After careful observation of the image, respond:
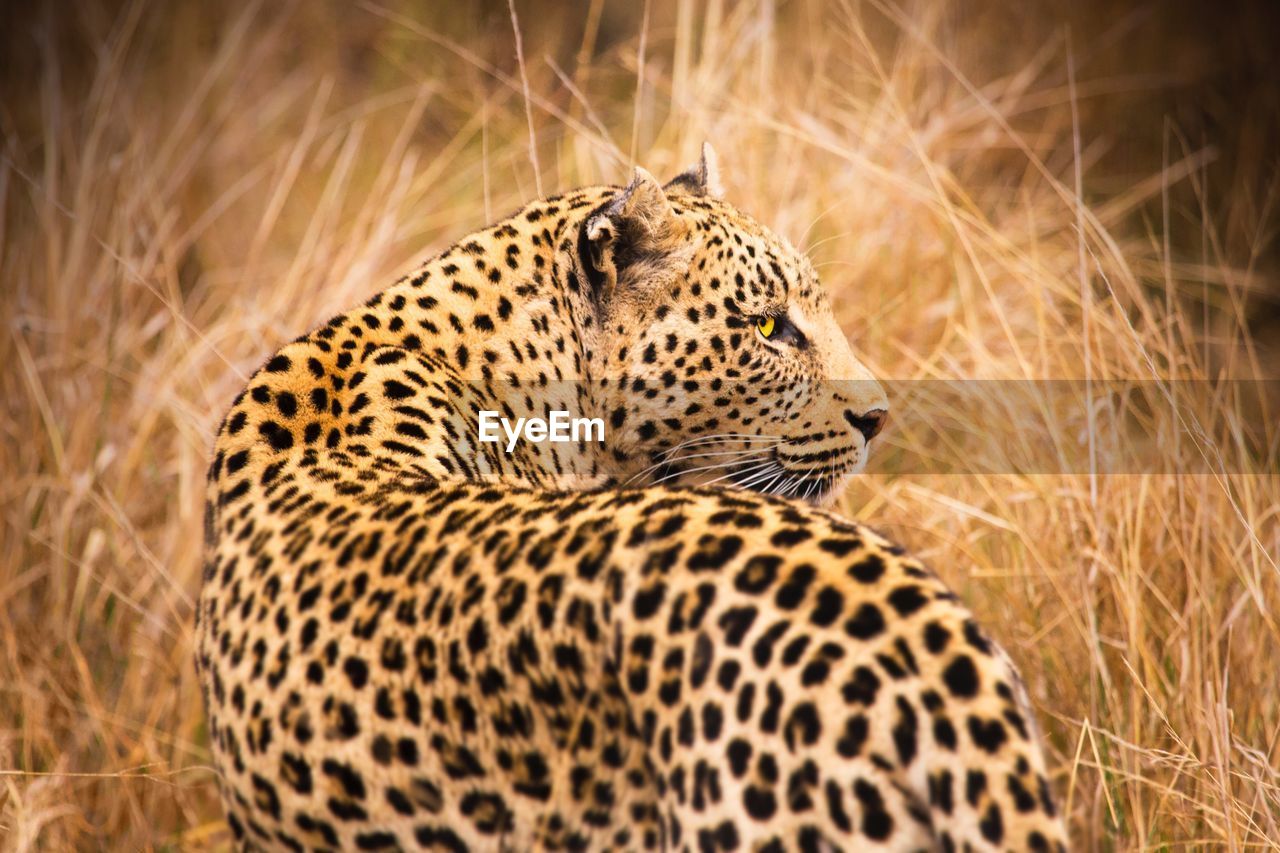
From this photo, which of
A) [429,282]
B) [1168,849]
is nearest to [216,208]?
[429,282]

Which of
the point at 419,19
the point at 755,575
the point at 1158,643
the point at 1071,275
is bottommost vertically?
the point at 1158,643

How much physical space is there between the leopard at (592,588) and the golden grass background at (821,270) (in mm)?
774

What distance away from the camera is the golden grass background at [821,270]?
4.12 metres

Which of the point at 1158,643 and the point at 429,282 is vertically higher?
the point at 429,282

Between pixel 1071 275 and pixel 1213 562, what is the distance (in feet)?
6.52

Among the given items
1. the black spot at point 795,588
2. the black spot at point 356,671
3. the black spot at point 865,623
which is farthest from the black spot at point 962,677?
the black spot at point 356,671

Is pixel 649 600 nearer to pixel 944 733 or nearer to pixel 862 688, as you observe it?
pixel 862 688

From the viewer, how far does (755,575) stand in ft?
6.98

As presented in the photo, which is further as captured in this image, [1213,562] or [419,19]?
[419,19]

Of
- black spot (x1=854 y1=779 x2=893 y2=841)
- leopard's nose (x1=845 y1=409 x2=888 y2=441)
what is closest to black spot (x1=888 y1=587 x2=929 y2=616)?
black spot (x1=854 y1=779 x2=893 y2=841)

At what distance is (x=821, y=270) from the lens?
5953 mm

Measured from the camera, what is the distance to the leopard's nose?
12.5 ft

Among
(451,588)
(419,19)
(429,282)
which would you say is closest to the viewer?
(451,588)

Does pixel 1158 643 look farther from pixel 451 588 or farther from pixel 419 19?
pixel 419 19
